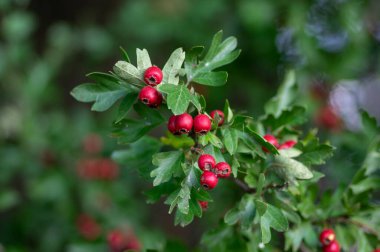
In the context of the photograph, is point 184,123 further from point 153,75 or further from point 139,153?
point 139,153

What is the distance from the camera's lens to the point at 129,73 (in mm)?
1282

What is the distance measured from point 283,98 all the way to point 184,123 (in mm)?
537

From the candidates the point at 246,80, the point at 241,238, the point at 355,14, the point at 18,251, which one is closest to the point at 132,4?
the point at 246,80

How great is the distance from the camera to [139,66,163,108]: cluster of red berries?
127 centimetres

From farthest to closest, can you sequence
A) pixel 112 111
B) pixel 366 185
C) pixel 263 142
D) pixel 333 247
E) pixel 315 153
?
pixel 112 111, pixel 366 185, pixel 333 247, pixel 315 153, pixel 263 142

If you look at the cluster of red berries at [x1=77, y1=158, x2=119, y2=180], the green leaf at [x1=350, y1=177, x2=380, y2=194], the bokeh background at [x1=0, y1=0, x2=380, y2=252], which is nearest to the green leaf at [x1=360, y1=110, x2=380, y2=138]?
the green leaf at [x1=350, y1=177, x2=380, y2=194]

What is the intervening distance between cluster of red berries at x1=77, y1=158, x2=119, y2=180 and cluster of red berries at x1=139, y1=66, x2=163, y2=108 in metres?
1.76

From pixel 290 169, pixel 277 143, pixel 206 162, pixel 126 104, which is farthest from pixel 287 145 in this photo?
pixel 126 104

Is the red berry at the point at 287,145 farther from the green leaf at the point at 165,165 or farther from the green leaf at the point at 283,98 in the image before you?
the green leaf at the point at 165,165

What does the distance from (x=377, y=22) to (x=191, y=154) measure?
2.26 metres

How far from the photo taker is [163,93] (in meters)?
1.31

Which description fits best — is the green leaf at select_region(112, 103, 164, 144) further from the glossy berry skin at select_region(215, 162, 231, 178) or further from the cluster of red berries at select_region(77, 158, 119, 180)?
the cluster of red berries at select_region(77, 158, 119, 180)

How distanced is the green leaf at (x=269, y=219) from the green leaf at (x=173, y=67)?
1.20ft

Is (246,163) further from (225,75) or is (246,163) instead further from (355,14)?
(355,14)
